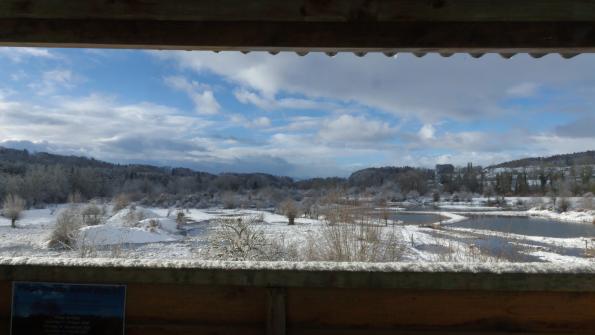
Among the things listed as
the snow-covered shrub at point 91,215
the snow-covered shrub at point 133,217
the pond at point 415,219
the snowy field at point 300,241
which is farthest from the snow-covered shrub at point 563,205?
the snow-covered shrub at point 91,215

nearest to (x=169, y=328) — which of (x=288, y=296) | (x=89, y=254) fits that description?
(x=288, y=296)

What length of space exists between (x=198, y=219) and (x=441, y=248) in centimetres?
3074

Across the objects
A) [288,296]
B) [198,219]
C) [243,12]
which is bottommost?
[198,219]

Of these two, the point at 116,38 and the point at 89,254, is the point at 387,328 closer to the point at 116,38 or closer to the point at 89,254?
the point at 116,38

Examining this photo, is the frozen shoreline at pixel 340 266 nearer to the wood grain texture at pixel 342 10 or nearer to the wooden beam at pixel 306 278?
the wooden beam at pixel 306 278

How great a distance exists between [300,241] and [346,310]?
631 inches

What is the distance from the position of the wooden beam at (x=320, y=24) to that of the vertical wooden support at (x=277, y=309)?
48.6 inches

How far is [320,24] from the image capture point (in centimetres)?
228

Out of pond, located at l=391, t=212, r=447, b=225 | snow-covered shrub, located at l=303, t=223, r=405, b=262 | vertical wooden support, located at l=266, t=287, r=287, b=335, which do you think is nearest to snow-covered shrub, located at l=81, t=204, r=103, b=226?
pond, located at l=391, t=212, r=447, b=225

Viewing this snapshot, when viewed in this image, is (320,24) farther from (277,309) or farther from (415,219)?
(415,219)

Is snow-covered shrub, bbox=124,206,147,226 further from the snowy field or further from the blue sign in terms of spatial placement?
the blue sign

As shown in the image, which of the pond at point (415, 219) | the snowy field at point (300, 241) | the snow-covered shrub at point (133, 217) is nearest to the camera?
the snowy field at point (300, 241)

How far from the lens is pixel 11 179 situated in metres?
61.4

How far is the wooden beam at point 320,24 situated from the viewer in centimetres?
227
